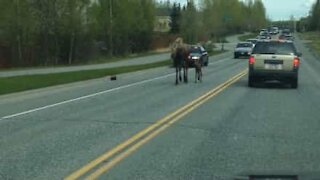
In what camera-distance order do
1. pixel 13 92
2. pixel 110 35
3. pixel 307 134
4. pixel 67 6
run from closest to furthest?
pixel 307 134, pixel 13 92, pixel 67 6, pixel 110 35

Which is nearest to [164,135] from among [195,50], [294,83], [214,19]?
[294,83]

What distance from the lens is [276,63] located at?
79.9 feet

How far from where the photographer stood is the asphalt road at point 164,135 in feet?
27.1

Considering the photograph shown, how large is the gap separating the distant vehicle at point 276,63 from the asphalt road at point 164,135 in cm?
358

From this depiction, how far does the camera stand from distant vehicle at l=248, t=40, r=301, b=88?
24.2 m

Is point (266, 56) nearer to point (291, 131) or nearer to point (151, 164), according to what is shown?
point (291, 131)

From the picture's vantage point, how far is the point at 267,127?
41.5 feet

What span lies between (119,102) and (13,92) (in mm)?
5109

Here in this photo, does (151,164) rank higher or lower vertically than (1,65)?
higher

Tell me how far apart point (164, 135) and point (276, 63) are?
13.8m

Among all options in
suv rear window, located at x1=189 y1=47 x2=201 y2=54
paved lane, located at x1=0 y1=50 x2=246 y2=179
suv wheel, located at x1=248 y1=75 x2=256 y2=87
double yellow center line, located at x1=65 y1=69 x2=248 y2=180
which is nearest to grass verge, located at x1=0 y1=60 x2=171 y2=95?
paved lane, located at x1=0 y1=50 x2=246 y2=179

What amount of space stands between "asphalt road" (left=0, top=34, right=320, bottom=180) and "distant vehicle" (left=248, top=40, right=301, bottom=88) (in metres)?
3.58

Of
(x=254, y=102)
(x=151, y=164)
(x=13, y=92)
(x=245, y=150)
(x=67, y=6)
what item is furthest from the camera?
(x=67, y=6)

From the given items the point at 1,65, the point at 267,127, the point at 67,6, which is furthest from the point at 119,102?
the point at 67,6
